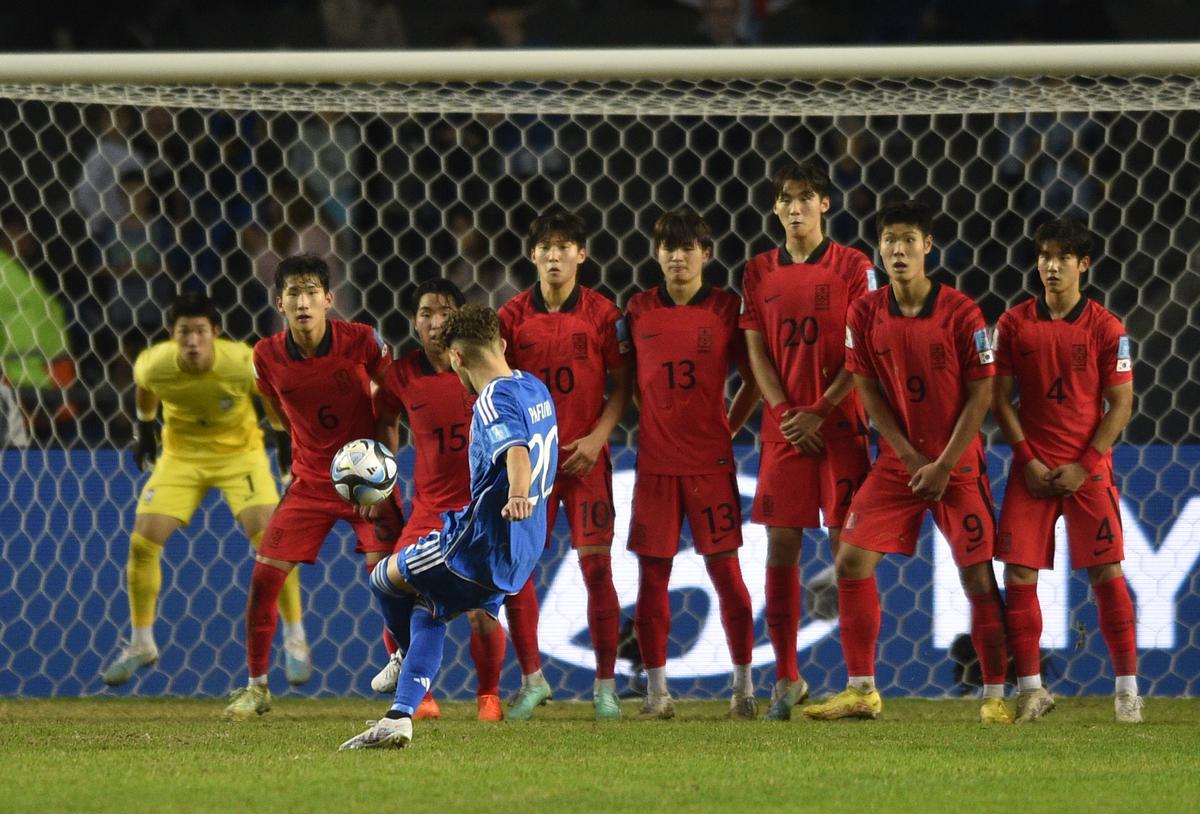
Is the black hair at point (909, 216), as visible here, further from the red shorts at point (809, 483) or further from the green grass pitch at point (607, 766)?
the green grass pitch at point (607, 766)

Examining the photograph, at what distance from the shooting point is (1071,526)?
19.7ft

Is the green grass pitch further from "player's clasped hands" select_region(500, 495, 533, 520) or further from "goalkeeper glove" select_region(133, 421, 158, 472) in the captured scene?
"goalkeeper glove" select_region(133, 421, 158, 472)

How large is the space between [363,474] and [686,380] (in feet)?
4.06

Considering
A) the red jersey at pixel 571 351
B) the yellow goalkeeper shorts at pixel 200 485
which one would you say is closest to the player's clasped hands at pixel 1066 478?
the red jersey at pixel 571 351

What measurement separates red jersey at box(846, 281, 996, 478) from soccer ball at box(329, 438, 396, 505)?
1.66 m

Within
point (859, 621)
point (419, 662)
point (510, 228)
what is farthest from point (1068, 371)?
point (510, 228)

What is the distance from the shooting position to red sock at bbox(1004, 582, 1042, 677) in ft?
19.7

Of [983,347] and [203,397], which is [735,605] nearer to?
[983,347]

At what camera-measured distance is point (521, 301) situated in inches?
253

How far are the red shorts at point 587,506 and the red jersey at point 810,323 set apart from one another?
631 mm

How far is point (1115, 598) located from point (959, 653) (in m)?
1.12

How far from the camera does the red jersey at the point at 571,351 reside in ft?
20.6

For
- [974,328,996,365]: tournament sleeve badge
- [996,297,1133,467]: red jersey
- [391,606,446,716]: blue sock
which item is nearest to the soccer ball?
[391,606,446,716]: blue sock

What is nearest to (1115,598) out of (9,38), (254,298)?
(254,298)
